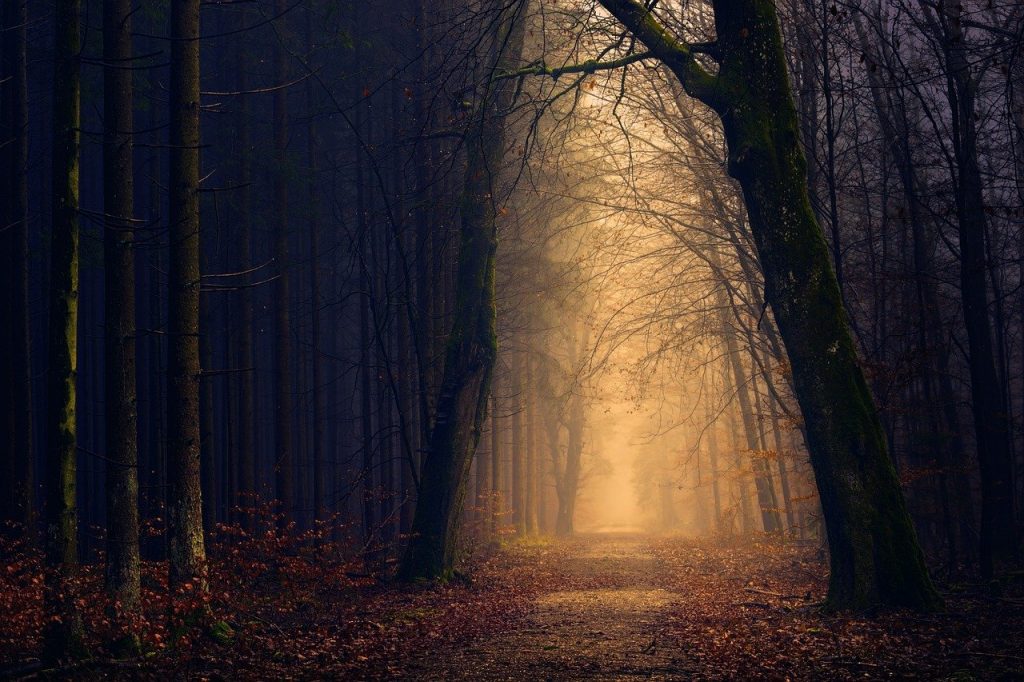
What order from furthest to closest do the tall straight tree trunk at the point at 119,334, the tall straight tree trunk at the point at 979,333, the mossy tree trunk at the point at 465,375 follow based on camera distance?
the mossy tree trunk at the point at 465,375 → the tall straight tree trunk at the point at 979,333 → the tall straight tree trunk at the point at 119,334

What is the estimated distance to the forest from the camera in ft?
27.3

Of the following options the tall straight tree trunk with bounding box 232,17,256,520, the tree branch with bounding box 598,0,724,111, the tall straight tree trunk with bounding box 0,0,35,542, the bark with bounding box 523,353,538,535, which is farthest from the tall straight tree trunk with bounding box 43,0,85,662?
the bark with bounding box 523,353,538,535

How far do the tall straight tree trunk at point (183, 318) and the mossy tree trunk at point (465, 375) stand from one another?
5648 mm

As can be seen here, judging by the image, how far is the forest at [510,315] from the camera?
8312 millimetres

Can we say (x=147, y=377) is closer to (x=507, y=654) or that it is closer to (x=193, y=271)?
(x=193, y=271)

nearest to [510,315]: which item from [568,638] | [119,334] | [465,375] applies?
[465,375]

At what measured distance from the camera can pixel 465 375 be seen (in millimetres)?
15422

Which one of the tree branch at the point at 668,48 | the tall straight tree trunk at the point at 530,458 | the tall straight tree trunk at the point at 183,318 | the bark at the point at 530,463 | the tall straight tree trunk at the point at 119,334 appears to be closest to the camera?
the tall straight tree trunk at the point at 119,334

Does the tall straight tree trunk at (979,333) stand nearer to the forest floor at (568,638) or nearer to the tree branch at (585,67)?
the forest floor at (568,638)

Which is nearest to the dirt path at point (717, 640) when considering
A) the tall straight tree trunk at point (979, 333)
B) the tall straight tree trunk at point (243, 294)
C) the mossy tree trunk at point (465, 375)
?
the mossy tree trunk at point (465, 375)

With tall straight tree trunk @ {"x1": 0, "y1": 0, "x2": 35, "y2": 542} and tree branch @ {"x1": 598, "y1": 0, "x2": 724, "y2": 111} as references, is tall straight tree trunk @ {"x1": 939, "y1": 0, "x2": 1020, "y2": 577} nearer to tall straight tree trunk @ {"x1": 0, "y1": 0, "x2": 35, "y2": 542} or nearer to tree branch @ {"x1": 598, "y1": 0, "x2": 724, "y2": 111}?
tree branch @ {"x1": 598, "y1": 0, "x2": 724, "y2": 111}

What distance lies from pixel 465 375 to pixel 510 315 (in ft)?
44.0

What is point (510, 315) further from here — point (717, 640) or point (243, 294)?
point (717, 640)

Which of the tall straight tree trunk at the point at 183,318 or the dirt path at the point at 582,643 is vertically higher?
the tall straight tree trunk at the point at 183,318
